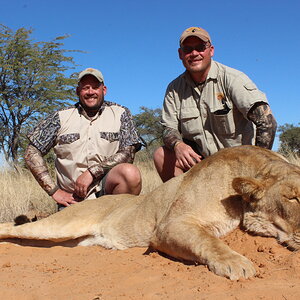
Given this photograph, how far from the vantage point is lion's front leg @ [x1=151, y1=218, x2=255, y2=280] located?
8.47 feet

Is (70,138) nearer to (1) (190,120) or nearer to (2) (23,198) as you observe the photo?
(1) (190,120)

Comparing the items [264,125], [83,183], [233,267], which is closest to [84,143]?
[83,183]

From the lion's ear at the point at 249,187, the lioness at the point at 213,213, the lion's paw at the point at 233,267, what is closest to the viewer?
the lion's paw at the point at 233,267

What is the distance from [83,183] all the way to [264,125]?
7.24 feet

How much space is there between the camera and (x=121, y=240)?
154 inches

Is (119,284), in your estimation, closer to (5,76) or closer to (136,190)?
(136,190)

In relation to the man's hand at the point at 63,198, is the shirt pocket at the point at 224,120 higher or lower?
higher

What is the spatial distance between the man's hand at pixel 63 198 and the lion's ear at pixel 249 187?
2710mm

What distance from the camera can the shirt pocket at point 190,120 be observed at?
5258mm

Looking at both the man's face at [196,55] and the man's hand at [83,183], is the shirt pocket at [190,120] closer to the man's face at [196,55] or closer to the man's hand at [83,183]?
the man's face at [196,55]

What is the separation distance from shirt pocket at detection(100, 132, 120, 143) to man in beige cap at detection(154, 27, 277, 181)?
1.89 ft

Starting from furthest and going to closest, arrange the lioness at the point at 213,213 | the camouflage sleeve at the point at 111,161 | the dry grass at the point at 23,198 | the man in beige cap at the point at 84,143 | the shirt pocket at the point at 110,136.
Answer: the dry grass at the point at 23,198 → the shirt pocket at the point at 110,136 → the man in beige cap at the point at 84,143 → the camouflage sleeve at the point at 111,161 → the lioness at the point at 213,213

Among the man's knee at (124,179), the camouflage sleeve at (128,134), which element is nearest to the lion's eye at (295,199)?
the man's knee at (124,179)

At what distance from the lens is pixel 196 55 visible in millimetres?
5117
